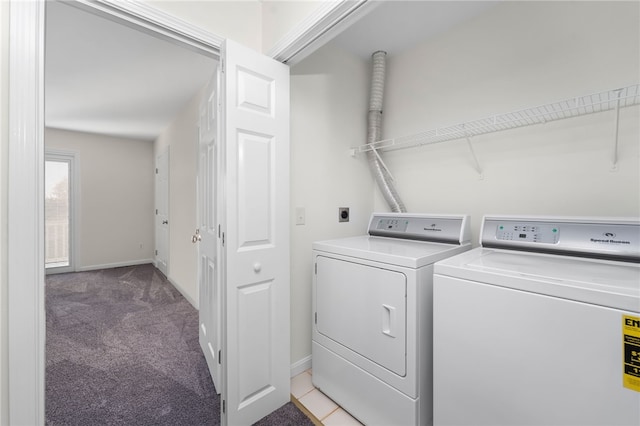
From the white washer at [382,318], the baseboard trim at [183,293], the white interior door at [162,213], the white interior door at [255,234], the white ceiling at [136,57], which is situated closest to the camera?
the white washer at [382,318]

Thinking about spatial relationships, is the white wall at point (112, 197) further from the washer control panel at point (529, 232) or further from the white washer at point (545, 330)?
the washer control panel at point (529, 232)

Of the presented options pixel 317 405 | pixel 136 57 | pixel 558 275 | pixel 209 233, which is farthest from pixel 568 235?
pixel 136 57

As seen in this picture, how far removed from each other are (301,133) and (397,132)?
0.85 meters

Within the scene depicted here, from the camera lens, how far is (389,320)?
1319 millimetres

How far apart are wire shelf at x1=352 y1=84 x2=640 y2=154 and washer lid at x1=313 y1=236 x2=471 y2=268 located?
0.73 metres

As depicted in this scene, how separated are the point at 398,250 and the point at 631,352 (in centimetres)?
85

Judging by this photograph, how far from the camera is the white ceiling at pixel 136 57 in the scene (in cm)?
183

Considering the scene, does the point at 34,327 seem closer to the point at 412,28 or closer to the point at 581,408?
the point at 581,408

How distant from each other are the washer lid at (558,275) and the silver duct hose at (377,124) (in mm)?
951

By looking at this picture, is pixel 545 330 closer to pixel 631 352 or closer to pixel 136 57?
pixel 631 352

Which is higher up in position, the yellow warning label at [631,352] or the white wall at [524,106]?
the white wall at [524,106]

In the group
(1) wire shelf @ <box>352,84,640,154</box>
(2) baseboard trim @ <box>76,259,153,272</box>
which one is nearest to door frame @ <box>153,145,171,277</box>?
(2) baseboard trim @ <box>76,259,153,272</box>

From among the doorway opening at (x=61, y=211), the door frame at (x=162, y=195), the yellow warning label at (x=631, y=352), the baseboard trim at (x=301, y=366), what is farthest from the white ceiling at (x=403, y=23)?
the doorway opening at (x=61, y=211)

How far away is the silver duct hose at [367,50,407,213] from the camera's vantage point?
214 cm
